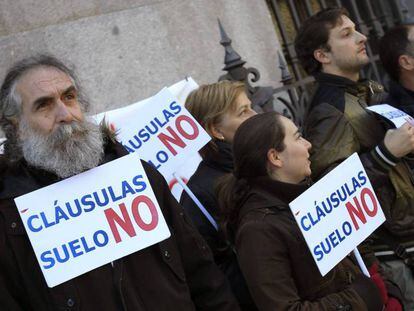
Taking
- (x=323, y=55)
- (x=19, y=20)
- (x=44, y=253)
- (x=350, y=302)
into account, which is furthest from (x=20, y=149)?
(x=19, y=20)

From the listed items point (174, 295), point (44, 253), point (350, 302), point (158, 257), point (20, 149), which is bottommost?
point (350, 302)

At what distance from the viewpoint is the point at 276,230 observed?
227 centimetres

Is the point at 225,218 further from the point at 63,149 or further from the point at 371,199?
the point at 63,149

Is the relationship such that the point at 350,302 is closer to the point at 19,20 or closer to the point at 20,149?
the point at 20,149

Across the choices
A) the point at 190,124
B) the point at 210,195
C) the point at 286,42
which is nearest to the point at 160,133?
the point at 190,124

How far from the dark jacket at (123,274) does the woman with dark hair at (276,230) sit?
20 centimetres

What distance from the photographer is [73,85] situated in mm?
2402

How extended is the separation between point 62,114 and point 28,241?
1.59ft

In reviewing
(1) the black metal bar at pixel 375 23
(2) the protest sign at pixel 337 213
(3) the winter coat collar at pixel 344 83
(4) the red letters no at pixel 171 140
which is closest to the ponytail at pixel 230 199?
(2) the protest sign at pixel 337 213

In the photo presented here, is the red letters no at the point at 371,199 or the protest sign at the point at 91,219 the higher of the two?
the protest sign at the point at 91,219

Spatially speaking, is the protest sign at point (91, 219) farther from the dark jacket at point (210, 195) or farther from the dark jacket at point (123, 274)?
the dark jacket at point (210, 195)

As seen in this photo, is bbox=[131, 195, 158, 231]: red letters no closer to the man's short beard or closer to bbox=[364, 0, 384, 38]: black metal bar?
the man's short beard

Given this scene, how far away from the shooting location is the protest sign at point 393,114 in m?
2.92

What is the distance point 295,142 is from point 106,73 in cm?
287
